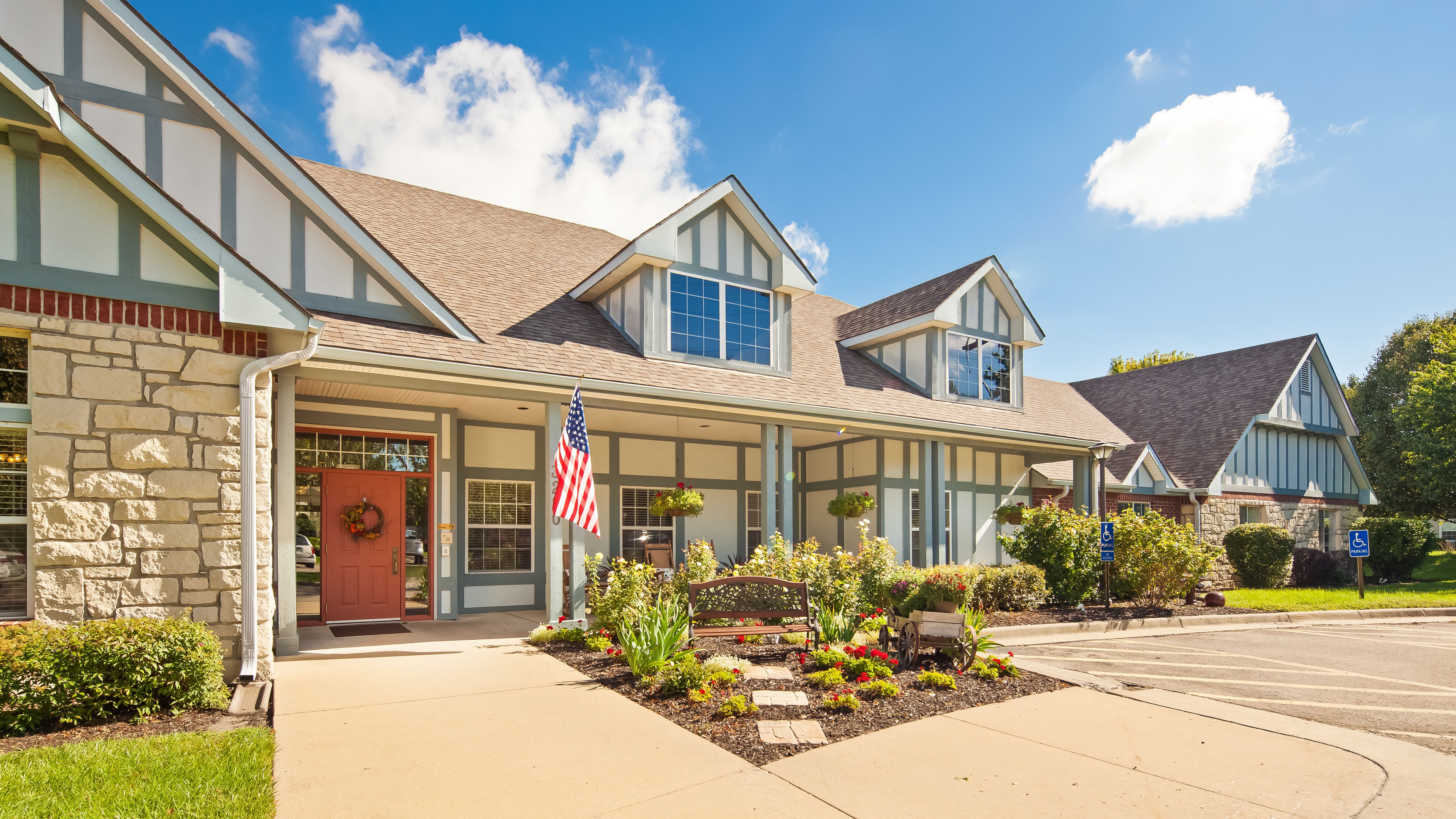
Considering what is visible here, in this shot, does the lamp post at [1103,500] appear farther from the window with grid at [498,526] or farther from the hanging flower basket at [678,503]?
the window with grid at [498,526]

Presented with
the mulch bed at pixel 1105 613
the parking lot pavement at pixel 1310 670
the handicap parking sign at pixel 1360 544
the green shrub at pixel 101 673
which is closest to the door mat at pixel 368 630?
the green shrub at pixel 101 673

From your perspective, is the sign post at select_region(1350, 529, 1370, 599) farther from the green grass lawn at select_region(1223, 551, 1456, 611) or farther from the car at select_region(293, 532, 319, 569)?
the car at select_region(293, 532, 319, 569)

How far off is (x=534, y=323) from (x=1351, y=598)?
17.7 metres

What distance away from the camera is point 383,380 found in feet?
30.5

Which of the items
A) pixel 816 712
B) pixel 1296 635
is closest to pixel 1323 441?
pixel 1296 635

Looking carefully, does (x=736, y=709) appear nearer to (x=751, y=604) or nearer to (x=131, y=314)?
(x=751, y=604)

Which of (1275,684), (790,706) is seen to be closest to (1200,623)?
(1275,684)

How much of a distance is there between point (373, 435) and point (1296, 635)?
1426cm

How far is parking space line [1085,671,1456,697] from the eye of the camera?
24.8 ft

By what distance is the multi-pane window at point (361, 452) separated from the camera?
36.5ft

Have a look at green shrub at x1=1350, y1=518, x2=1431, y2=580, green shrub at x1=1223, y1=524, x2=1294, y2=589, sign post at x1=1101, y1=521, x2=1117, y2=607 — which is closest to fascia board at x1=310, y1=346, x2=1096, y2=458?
sign post at x1=1101, y1=521, x2=1117, y2=607

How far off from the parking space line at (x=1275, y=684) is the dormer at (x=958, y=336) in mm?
8486

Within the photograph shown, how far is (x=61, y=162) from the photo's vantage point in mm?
6527

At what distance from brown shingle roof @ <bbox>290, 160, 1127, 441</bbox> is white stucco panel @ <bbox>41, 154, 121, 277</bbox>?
2.21m
